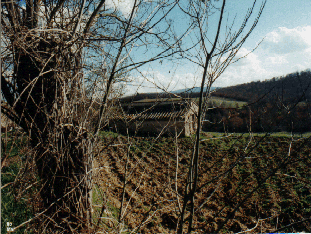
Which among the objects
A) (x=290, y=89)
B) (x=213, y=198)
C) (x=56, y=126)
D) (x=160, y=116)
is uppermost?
(x=290, y=89)

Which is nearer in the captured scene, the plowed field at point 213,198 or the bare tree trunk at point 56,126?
the bare tree trunk at point 56,126

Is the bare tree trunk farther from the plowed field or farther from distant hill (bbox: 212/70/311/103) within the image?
distant hill (bbox: 212/70/311/103)

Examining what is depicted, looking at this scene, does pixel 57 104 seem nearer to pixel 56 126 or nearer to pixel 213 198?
pixel 56 126

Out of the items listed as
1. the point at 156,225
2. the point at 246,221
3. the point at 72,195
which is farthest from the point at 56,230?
the point at 246,221

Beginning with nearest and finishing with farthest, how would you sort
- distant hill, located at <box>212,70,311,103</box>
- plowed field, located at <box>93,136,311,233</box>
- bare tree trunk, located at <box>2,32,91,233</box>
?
1. distant hill, located at <box>212,70,311,103</box>
2. bare tree trunk, located at <box>2,32,91,233</box>
3. plowed field, located at <box>93,136,311,233</box>

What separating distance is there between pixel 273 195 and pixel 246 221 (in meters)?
1.49

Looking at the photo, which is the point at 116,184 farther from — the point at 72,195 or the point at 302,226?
the point at 302,226

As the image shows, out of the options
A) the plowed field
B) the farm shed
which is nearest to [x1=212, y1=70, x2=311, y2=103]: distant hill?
the farm shed

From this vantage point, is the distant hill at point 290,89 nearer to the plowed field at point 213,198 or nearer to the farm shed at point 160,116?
A: the farm shed at point 160,116

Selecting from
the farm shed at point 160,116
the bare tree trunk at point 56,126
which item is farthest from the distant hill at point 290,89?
the bare tree trunk at point 56,126

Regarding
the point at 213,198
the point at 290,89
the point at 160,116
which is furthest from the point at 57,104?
the point at 160,116

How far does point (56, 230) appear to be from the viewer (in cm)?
294

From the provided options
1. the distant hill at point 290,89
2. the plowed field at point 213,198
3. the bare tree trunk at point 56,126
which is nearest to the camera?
the distant hill at point 290,89

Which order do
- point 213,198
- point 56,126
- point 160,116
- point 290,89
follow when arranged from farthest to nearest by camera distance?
point 160,116 → point 213,198 → point 290,89 → point 56,126
